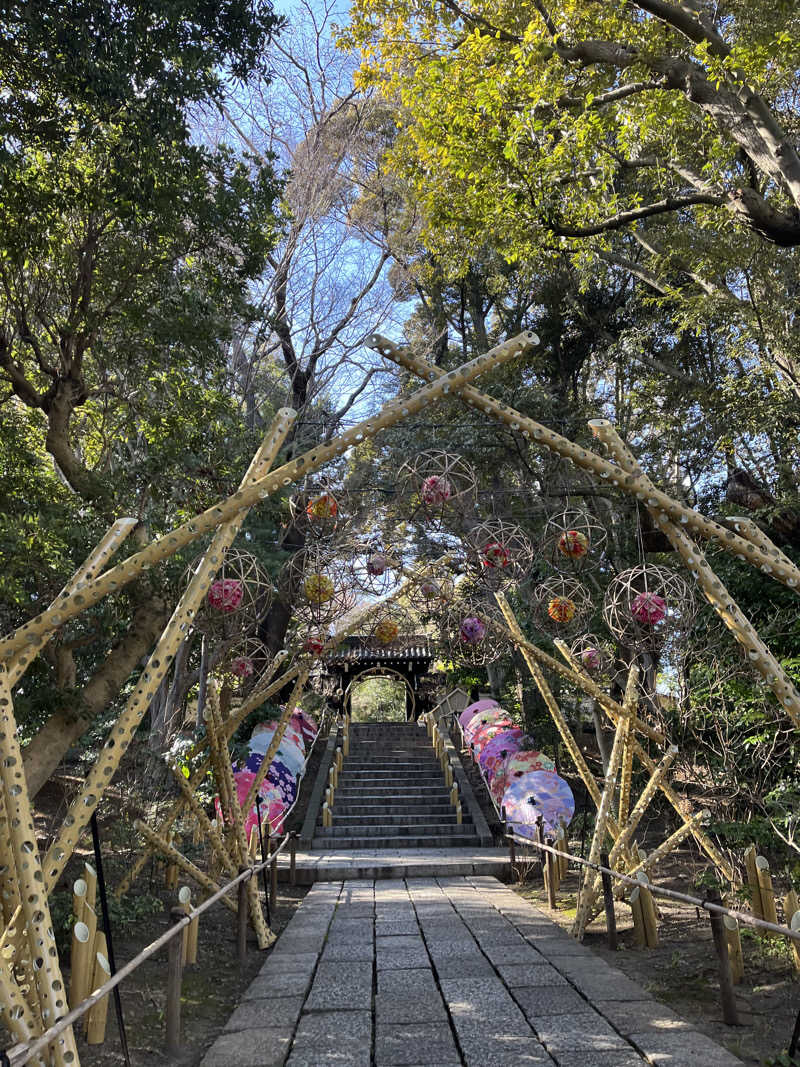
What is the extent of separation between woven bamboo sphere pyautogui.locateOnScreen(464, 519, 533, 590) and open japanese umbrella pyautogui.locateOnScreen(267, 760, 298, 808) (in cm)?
424

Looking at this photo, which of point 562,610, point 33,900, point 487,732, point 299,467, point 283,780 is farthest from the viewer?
point 487,732

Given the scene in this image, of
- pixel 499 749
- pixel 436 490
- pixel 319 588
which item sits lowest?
pixel 499 749

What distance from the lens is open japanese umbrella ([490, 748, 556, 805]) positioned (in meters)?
10.7

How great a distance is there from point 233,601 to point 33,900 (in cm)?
338

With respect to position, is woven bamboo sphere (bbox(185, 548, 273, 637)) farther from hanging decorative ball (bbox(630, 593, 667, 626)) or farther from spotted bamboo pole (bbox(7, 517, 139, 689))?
hanging decorative ball (bbox(630, 593, 667, 626))

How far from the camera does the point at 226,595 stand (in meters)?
6.04

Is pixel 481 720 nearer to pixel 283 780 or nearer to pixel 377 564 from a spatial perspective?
pixel 283 780

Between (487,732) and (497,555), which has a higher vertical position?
(497,555)

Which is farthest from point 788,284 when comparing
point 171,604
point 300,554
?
point 171,604

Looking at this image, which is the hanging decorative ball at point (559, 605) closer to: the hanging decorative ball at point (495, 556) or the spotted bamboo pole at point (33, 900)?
the hanging decorative ball at point (495, 556)

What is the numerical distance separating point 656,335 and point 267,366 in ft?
26.9

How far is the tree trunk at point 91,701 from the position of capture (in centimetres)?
616

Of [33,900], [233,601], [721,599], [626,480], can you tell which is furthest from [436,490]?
[33,900]

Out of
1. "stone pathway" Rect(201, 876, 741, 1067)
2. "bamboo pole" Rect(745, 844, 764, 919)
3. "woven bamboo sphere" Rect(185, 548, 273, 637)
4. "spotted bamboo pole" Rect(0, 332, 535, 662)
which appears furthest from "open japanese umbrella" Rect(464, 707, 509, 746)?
"spotted bamboo pole" Rect(0, 332, 535, 662)
